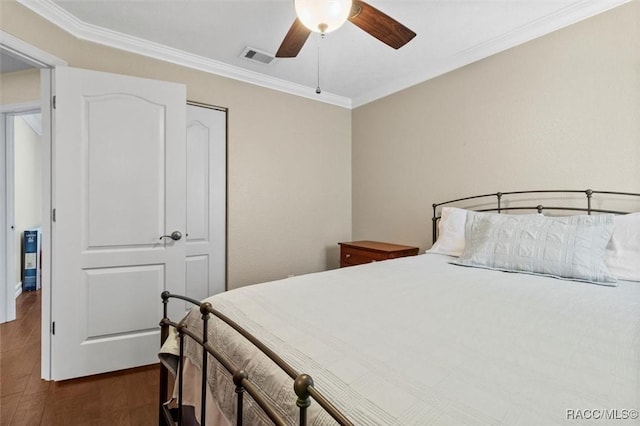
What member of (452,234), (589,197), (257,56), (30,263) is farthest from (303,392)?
(30,263)

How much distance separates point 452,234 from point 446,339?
151 cm

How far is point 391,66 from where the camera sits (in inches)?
112

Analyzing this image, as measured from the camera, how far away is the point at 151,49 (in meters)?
2.48

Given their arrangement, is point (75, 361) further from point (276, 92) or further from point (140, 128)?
→ point (276, 92)

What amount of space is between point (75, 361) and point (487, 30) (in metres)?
3.76

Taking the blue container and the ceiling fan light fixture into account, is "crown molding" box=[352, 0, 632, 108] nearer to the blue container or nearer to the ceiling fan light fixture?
the ceiling fan light fixture

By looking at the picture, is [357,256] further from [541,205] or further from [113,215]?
[113,215]

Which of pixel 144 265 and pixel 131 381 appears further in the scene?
pixel 144 265

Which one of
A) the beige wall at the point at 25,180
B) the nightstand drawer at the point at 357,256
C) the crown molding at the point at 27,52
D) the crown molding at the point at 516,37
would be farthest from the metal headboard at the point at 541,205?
the beige wall at the point at 25,180

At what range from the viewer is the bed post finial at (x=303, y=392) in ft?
1.92

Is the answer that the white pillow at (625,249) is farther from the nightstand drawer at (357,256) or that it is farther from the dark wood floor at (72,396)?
the dark wood floor at (72,396)

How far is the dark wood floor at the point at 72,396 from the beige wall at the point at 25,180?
8.17 ft

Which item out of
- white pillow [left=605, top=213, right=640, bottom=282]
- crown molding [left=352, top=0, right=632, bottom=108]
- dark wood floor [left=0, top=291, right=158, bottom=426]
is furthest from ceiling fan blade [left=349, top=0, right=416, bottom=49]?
dark wood floor [left=0, top=291, right=158, bottom=426]

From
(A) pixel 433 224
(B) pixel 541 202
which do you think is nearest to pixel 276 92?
(A) pixel 433 224
